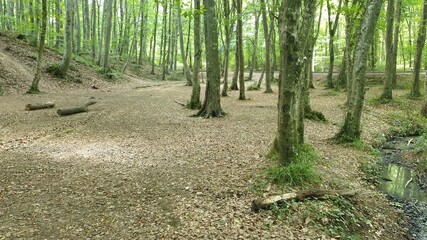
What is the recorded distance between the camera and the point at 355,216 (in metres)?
5.22

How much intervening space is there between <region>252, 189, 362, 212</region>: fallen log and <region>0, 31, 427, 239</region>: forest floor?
129 mm

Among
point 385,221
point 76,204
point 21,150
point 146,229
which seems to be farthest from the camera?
point 21,150

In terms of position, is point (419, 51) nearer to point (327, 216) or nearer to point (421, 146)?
point (421, 146)

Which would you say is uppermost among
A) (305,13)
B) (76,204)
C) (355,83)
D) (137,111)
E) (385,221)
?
(305,13)

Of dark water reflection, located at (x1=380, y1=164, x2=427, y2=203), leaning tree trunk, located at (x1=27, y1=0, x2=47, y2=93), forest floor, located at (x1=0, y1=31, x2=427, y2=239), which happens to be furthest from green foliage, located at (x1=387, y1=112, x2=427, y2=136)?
leaning tree trunk, located at (x1=27, y1=0, x2=47, y2=93)

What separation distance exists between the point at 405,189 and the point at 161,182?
5.57 metres

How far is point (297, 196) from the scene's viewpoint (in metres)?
5.21

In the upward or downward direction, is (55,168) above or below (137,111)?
below

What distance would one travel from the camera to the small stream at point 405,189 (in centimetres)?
564

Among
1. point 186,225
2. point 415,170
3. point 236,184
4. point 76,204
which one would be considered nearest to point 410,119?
point 415,170

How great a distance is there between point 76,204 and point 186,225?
1.88m

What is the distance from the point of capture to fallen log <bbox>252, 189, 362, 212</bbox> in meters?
5.00

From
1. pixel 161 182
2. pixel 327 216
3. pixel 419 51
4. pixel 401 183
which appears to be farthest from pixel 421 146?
pixel 419 51

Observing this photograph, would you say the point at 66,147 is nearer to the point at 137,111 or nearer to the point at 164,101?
the point at 137,111
